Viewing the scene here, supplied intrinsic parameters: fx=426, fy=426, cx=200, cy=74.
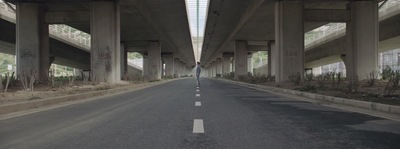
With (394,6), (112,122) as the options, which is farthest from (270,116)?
(394,6)

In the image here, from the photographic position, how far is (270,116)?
11172 millimetres

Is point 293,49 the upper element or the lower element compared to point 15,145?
upper

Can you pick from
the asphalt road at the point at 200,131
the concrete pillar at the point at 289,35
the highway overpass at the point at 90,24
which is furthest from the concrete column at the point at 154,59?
the asphalt road at the point at 200,131

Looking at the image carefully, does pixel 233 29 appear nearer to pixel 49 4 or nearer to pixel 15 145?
pixel 49 4

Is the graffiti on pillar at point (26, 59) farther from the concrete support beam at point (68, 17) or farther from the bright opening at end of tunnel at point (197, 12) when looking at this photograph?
the bright opening at end of tunnel at point (197, 12)

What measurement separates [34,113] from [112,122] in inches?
143

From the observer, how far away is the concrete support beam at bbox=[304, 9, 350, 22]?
33.0 m

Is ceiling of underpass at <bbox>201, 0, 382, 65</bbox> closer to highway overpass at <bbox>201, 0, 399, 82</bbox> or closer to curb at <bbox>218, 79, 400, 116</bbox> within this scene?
highway overpass at <bbox>201, 0, 399, 82</bbox>

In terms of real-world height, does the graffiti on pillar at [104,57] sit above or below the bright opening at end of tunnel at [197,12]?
below

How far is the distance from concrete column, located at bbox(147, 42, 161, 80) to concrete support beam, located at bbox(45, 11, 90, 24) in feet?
92.9

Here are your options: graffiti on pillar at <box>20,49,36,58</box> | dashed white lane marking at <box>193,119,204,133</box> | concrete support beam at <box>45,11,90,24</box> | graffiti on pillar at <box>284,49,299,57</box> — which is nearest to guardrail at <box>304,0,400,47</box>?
graffiti on pillar at <box>284,49,299,57</box>

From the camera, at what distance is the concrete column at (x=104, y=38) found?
104 feet

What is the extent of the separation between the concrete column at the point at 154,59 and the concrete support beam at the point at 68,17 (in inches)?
1115

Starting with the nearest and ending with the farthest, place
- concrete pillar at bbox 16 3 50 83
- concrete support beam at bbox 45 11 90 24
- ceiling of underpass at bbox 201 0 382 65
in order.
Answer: concrete pillar at bbox 16 3 50 83 < concrete support beam at bbox 45 11 90 24 < ceiling of underpass at bbox 201 0 382 65
